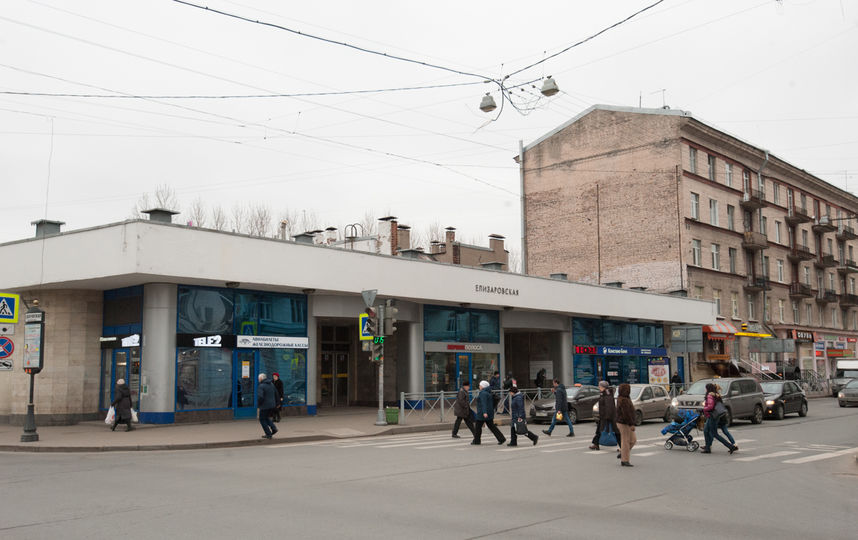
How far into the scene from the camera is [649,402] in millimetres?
27094

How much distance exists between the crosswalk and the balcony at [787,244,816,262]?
43.7 m

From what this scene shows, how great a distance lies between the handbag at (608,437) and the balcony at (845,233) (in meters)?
59.7

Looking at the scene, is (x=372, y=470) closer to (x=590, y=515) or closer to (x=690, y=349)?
(x=590, y=515)

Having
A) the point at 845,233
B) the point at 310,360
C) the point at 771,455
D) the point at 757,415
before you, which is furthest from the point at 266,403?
the point at 845,233

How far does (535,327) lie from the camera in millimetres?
37094

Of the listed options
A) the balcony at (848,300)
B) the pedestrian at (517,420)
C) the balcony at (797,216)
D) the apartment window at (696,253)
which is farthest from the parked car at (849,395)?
the balcony at (848,300)

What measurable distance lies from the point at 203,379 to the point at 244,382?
160 cm

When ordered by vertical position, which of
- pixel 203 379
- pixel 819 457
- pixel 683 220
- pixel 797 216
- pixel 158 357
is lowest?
pixel 819 457

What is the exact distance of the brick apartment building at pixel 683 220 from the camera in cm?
4712

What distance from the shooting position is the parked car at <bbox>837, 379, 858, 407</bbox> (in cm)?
3597

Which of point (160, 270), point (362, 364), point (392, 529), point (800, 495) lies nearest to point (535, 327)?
point (362, 364)

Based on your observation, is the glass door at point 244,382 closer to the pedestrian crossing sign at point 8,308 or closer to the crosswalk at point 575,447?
A: the crosswalk at point 575,447

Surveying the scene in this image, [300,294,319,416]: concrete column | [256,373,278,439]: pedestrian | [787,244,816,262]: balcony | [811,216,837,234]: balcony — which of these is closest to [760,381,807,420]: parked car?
[300,294,319,416]: concrete column

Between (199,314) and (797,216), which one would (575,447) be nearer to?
(199,314)
